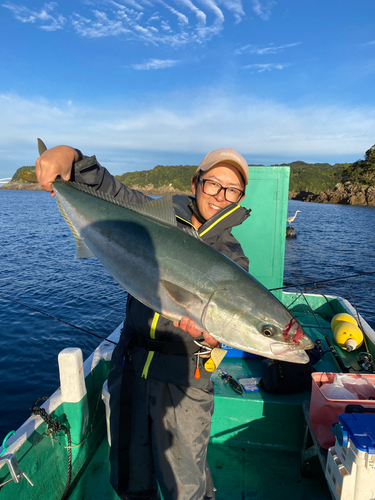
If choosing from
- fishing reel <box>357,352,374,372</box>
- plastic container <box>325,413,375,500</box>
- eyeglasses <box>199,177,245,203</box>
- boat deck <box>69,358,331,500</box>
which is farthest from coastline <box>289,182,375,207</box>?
eyeglasses <box>199,177,245,203</box>

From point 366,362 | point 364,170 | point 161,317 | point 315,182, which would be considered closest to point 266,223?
point 366,362

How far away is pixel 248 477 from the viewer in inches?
150

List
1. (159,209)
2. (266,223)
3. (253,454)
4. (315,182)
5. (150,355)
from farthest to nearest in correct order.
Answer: (315,182) < (266,223) < (253,454) < (150,355) < (159,209)

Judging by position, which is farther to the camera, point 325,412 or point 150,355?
point 325,412

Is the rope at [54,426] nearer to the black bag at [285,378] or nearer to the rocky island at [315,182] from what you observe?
the black bag at [285,378]

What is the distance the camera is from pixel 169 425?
246cm

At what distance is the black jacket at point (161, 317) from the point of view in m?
2.44

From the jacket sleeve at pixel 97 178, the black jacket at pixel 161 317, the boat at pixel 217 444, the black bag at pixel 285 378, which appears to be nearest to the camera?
the black jacket at pixel 161 317

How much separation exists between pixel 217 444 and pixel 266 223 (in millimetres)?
3908

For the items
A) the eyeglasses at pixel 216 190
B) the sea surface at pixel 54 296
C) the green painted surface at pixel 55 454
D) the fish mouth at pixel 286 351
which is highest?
the eyeglasses at pixel 216 190

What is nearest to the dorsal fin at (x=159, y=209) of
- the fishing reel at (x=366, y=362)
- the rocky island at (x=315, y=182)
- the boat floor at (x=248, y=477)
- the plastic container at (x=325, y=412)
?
the plastic container at (x=325, y=412)

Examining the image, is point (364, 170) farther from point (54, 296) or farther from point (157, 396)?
point (157, 396)

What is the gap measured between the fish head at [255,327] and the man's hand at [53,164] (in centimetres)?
158

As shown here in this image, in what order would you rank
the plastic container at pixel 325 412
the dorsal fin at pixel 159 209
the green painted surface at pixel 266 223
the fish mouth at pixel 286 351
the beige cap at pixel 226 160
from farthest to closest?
the green painted surface at pixel 266 223, the plastic container at pixel 325 412, the beige cap at pixel 226 160, the dorsal fin at pixel 159 209, the fish mouth at pixel 286 351
